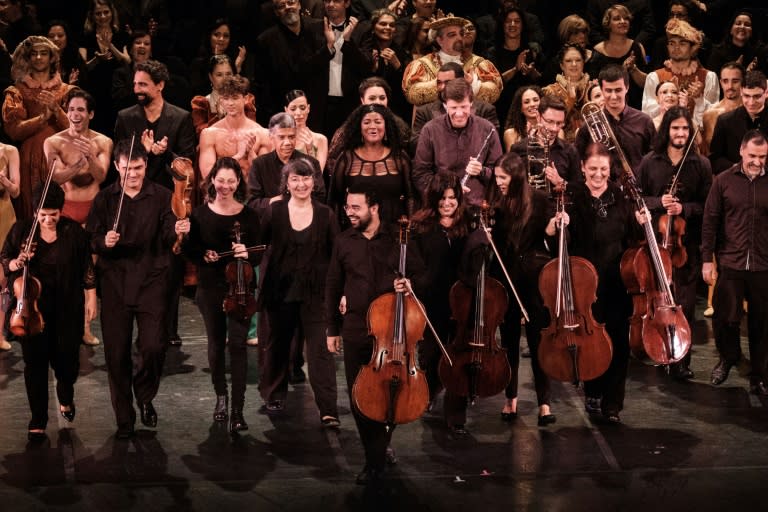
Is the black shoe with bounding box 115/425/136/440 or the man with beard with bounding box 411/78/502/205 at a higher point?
the man with beard with bounding box 411/78/502/205

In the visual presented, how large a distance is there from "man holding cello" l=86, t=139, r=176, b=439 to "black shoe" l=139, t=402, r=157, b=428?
0.14 metres

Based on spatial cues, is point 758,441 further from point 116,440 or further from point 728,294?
point 116,440

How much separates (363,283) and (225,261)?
3.11ft

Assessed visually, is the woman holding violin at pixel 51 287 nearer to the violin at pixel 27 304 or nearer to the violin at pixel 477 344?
the violin at pixel 27 304

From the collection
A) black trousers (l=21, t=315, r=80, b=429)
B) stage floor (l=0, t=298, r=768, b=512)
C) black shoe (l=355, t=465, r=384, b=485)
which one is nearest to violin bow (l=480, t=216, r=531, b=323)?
stage floor (l=0, t=298, r=768, b=512)

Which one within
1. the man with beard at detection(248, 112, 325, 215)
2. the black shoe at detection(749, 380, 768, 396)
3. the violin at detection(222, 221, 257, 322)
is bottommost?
the black shoe at detection(749, 380, 768, 396)

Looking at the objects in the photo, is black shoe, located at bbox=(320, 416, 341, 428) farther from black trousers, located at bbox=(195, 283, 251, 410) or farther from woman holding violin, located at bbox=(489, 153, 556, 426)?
woman holding violin, located at bbox=(489, 153, 556, 426)

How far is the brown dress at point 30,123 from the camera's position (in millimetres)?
9352

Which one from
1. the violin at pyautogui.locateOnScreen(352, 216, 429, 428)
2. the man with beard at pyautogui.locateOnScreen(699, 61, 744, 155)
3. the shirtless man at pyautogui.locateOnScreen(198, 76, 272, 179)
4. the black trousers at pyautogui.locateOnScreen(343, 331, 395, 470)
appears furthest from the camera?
the man with beard at pyautogui.locateOnScreen(699, 61, 744, 155)

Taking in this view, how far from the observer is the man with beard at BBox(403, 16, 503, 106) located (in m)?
9.57

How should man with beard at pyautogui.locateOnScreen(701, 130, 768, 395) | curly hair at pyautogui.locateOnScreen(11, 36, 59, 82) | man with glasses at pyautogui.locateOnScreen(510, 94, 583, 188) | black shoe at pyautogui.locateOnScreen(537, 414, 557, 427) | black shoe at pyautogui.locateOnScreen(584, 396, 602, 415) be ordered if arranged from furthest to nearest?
1. curly hair at pyautogui.locateOnScreen(11, 36, 59, 82)
2. man with glasses at pyautogui.locateOnScreen(510, 94, 583, 188)
3. man with beard at pyautogui.locateOnScreen(701, 130, 768, 395)
4. black shoe at pyautogui.locateOnScreen(584, 396, 602, 415)
5. black shoe at pyautogui.locateOnScreen(537, 414, 557, 427)

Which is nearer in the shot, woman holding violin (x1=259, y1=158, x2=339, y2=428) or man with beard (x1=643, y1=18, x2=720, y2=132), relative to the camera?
woman holding violin (x1=259, y1=158, x2=339, y2=428)

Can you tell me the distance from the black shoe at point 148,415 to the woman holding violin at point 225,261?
386 mm

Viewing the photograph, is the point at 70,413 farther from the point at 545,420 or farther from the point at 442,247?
the point at 545,420
